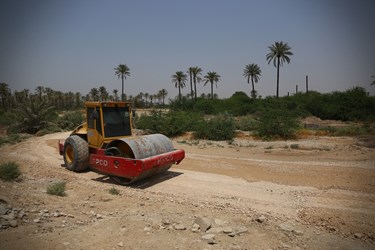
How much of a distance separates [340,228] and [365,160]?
795 centimetres

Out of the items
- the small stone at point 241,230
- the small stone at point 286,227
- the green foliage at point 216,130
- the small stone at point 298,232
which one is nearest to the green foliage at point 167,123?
the green foliage at point 216,130

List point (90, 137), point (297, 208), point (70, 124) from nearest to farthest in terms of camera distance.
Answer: point (297, 208), point (90, 137), point (70, 124)

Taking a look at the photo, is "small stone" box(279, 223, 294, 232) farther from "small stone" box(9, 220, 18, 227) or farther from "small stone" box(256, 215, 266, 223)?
"small stone" box(9, 220, 18, 227)

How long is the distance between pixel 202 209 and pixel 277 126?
1620 centimetres

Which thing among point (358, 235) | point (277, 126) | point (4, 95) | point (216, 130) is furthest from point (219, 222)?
point (4, 95)

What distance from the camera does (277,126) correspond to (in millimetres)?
21391

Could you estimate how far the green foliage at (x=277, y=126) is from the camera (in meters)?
21.4

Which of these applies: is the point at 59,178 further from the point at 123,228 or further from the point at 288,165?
the point at 288,165

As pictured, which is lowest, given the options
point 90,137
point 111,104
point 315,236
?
point 315,236

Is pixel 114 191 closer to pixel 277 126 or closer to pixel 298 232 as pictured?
pixel 298 232

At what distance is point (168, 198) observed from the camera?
287 inches

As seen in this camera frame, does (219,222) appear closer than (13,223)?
No

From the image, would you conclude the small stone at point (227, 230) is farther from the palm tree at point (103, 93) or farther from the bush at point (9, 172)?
the palm tree at point (103, 93)

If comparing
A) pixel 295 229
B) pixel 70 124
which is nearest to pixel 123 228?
pixel 295 229
